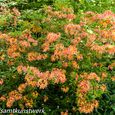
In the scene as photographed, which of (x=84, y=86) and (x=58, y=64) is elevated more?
(x=58, y=64)

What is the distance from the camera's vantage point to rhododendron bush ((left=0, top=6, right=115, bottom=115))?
13.7 ft

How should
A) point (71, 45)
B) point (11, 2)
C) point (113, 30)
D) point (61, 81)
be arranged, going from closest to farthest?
point (61, 81), point (71, 45), point (113, 30), point (11, 2)

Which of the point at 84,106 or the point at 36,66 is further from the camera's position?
the point at 36,66

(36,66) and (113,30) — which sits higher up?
(113,30)

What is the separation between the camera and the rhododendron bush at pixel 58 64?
418 cm

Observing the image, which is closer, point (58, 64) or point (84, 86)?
point (84, 86)

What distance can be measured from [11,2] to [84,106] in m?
4.66

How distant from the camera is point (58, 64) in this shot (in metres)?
4.29

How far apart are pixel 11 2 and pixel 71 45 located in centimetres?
413

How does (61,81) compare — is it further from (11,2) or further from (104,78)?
(11,2)

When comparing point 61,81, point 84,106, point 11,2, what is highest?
point 61,81

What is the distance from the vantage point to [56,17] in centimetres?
500

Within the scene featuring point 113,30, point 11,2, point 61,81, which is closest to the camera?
point 61,81

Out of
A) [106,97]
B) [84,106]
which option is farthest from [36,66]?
[106,97]
